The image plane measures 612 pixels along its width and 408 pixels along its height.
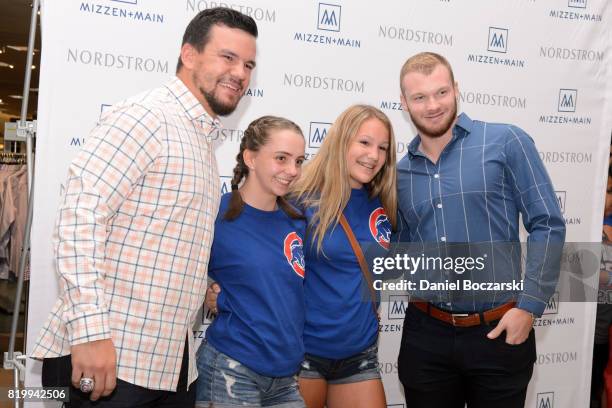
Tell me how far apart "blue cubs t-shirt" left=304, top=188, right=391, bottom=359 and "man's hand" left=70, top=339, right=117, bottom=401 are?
0.91 m

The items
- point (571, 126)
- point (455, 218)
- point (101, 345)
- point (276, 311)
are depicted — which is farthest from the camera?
point (571, 126)

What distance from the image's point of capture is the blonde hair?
2.40 meters

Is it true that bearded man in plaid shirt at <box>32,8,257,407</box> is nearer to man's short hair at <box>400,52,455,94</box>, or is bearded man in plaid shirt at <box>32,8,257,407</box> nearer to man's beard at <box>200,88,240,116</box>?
man's beard at <box>200,88,240,116</box>

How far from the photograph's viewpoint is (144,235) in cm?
178

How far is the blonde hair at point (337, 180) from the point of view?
240cm

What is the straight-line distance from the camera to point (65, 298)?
1.63 m

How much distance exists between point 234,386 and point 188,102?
992 millimetres

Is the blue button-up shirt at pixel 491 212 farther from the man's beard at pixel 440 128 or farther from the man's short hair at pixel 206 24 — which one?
the man's short hair at pixel 206 24

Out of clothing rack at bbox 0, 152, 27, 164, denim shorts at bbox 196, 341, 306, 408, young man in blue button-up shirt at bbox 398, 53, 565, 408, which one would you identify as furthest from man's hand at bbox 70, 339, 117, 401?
clothing rack at bbox 0, 152, 27, 164

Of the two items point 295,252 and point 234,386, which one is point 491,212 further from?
point 234,386

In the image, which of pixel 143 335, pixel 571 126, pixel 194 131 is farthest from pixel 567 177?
pixel 143 335

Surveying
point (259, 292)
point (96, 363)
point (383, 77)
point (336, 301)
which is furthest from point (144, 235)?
point (383, 77)

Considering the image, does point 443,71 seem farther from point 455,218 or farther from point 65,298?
point 65,298

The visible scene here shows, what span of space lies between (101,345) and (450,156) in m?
1.60
